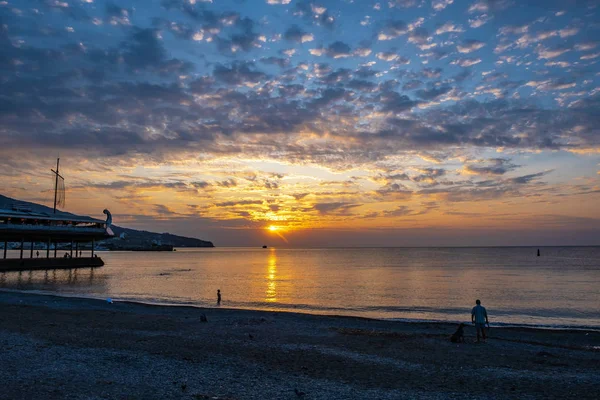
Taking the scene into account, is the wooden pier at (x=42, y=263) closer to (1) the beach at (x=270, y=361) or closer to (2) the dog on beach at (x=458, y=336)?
(1) the beach at (x=270, y=361)

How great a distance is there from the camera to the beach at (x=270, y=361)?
1247cm

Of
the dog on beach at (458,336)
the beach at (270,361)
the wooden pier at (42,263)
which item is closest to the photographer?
the beach at (270,361)

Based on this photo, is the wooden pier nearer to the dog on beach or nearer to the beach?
the beach

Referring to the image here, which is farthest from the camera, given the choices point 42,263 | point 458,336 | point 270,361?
point 42,263

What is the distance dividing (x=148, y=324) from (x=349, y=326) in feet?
39.7

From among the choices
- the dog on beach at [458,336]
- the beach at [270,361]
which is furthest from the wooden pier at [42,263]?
the dog on beach at [458,336]

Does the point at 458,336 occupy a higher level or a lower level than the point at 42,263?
lower

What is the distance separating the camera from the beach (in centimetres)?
1247

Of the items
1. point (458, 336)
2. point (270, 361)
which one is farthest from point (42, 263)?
point (458, 336)

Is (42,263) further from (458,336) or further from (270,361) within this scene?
(458,336)

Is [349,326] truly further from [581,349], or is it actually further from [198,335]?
[581,349]

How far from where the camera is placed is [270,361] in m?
16.2

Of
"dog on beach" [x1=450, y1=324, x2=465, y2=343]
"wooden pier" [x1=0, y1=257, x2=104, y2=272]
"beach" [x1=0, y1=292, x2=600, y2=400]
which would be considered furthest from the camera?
"wooden pier" [x1=0, y1=257, x2=104, y2=272]

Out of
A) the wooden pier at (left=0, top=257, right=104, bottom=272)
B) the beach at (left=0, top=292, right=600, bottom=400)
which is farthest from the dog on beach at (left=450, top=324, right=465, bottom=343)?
the wooden pier at (left=0, top=257, right=104, bottom=272)
